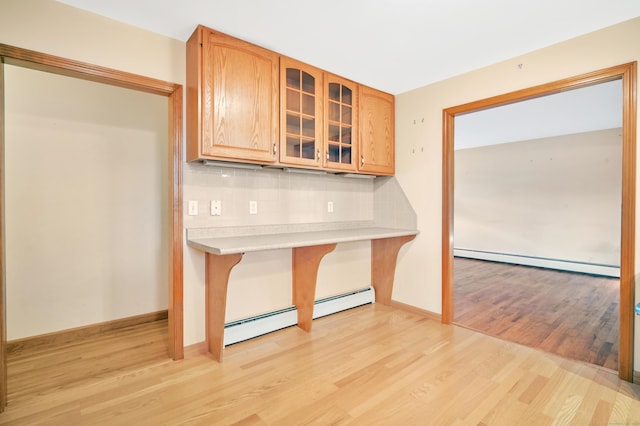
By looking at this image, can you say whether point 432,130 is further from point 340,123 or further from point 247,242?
point 247,242

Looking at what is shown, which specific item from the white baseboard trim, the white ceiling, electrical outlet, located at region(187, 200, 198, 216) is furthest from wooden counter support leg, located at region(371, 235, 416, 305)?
the white baseboard trim

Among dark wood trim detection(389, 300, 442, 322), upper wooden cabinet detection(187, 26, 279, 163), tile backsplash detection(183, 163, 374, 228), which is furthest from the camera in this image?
dark wood trim detection(389, 300, 442, 322)

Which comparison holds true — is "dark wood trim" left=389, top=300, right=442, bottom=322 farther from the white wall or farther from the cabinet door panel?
the white wall

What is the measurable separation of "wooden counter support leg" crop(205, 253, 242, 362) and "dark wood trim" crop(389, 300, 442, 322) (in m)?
1.83

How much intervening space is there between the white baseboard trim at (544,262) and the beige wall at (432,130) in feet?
12.4

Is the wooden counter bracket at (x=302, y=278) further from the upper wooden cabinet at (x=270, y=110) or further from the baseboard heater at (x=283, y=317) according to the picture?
the upper wooden cabinet at (x=270, y=110)

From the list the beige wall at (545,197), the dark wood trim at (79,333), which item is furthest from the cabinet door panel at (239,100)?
the beige wall at (545,197)

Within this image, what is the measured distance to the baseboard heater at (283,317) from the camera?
94.1 inches

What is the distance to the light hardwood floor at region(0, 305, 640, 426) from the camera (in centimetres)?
160

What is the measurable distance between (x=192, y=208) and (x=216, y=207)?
173 millimetres

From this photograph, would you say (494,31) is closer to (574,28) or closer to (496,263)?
(574,28)

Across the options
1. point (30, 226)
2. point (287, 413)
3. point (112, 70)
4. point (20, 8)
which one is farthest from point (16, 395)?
point (20, 8)

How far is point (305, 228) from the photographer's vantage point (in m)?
2.86

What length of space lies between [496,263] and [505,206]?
3.61 ft
